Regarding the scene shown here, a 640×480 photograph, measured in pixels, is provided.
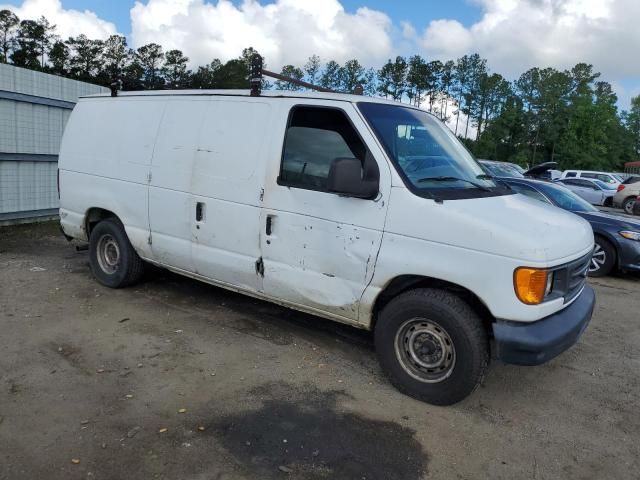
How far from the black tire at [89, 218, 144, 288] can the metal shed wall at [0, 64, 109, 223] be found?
4005 mm

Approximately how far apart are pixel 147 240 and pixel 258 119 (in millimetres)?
1877

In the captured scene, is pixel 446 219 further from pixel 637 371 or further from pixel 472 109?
pixel 472 109

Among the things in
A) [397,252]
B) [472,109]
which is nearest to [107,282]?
[397,252]

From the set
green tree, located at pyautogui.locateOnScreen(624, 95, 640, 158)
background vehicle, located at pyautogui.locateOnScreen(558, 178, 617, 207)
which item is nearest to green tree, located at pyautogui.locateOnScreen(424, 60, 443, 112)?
green tree, located at pyautogui.locateOnScreen(624, 95, 640, 158)

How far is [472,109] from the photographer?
79.6m

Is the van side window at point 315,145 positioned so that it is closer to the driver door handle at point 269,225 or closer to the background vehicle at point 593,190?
the driver door handle at point 269,225

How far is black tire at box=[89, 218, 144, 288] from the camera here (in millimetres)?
5703

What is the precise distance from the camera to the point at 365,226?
3.80 metres

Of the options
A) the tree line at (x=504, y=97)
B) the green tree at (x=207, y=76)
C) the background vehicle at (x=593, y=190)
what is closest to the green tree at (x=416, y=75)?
the tree line at (x=504, y=97)

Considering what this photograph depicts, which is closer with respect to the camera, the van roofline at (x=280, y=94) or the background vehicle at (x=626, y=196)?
the van roofline at (x=280, y=94)

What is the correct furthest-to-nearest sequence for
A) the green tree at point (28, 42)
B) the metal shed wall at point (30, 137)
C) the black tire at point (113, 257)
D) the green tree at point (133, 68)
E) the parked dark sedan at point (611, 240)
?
the green tree at point (28, 42), the green tree at point (133, 68), the metal shed wall at point (30, 137), the parked dark sedan at point (611, 240), the black tire at point (113, 257)

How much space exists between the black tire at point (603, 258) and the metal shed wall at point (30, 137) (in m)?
9.64

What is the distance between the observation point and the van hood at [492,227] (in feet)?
10.8

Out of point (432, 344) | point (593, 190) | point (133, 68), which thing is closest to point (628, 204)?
point (593, 190)
